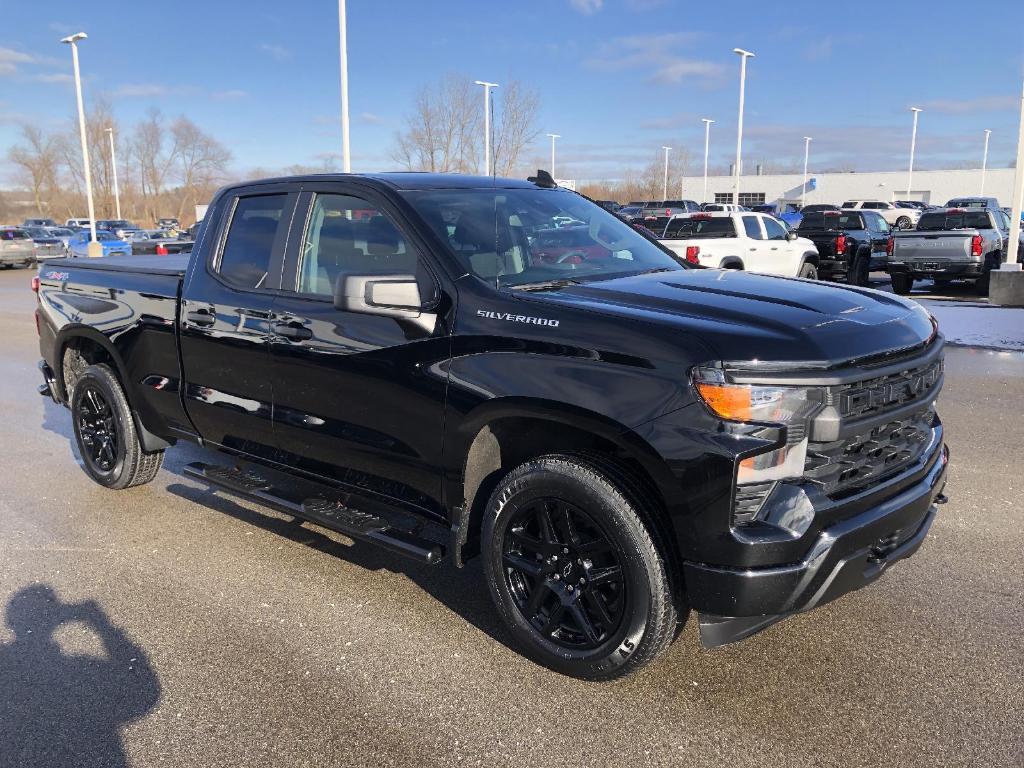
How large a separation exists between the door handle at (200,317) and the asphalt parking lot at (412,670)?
4.01 ft

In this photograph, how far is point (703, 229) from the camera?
52.8 feet

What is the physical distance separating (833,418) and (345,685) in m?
2.04

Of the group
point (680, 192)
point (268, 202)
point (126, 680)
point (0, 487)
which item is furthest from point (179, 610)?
point (680, 192)

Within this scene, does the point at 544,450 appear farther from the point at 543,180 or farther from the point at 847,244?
the point at 847,244

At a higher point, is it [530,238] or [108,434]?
[530,238]

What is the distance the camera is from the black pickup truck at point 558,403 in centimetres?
285

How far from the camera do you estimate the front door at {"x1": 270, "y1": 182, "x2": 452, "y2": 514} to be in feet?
11.8

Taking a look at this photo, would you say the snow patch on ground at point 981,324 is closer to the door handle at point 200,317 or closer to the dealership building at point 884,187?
the door handle at point 200,317

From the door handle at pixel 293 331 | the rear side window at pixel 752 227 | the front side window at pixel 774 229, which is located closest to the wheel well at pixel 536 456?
the door handle at pixel 293 331

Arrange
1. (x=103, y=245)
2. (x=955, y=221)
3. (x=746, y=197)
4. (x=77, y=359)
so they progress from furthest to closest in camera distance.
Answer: (x=746, y=197) < (x=103, y=245) < (x=955, y=221) < (x=77, y=359)

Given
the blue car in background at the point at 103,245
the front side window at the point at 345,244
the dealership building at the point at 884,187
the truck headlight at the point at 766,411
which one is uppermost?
the dealership building at the point at 884,187

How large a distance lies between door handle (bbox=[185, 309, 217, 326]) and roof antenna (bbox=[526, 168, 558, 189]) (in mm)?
1872


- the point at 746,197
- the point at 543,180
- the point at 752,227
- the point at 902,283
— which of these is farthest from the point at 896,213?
the point at 746,197

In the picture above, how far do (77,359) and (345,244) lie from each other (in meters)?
2.94
